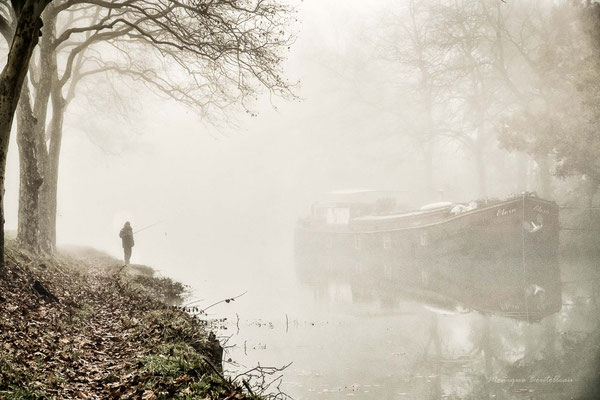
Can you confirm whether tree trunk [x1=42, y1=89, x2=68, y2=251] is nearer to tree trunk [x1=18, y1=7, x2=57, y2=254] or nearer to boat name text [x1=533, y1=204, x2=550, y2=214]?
tree trunk [x1=18, y1=7, x2=57, y2=254]

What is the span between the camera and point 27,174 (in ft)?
41.3

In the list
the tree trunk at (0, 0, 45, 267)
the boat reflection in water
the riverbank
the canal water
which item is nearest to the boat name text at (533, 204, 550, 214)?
the boat reflection in water

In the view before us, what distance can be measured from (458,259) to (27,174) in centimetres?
2140

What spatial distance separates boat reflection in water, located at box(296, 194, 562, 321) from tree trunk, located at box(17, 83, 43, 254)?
485 inches

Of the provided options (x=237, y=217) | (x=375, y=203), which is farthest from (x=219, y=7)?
(x=237, y=217)

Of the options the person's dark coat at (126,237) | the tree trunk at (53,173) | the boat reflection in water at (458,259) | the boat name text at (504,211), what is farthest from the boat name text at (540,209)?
the tree trunk at (53,173)

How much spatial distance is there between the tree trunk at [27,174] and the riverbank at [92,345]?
2.60ft

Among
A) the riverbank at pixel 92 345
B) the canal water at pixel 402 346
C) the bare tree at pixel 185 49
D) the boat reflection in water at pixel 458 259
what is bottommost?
the canal water at pixel 402 346

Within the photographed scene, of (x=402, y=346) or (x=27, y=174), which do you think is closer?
(x=27, y=174)

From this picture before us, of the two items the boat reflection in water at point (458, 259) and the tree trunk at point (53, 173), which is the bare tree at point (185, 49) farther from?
the boat reflection in water at point (458, 259)

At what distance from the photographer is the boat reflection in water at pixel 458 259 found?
18281 mm

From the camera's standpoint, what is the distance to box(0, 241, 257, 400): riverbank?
545 cm

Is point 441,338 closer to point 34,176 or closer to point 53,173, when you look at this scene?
point 34,176

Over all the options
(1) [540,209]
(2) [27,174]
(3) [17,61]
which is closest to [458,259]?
(1) [540,209]
